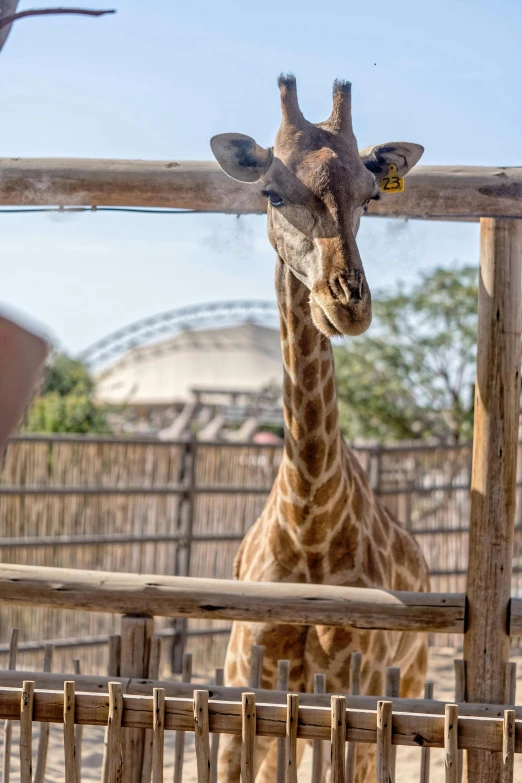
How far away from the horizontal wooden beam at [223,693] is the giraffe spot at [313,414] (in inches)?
37.5

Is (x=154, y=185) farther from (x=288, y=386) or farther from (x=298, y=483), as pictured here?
(x=298, y=483)

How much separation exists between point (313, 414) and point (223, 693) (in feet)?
3.40

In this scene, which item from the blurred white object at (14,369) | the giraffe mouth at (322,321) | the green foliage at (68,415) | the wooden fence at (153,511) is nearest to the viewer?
the blurred white object at (14,369)

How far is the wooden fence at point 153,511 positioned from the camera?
6793mm

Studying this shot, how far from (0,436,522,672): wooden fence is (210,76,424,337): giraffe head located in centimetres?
416

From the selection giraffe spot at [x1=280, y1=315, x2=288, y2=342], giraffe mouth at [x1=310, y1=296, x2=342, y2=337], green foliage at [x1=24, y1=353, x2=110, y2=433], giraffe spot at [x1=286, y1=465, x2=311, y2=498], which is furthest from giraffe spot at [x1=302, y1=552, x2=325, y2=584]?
green foliage at [x1=24, y1=353, x2=110, y2=433]

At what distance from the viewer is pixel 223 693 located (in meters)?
2.73

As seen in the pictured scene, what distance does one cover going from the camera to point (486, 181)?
117 inches

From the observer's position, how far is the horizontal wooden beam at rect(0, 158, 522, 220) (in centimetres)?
307

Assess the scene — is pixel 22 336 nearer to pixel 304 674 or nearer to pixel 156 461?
pixel 304 674

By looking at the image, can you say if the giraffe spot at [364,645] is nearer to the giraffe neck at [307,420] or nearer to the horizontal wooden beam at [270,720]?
the giraffe neck at [307,420]

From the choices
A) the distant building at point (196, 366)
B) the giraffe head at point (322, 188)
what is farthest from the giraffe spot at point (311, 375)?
the distant building at point (196, 366)

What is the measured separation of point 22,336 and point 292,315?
2270 mm

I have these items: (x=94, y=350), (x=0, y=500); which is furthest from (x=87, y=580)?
(x=94, y=350)
